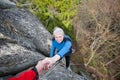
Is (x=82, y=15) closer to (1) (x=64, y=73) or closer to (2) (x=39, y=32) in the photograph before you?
(2) (x=39, y=32)

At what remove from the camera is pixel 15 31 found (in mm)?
8531

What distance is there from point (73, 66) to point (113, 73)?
1205 centimetres

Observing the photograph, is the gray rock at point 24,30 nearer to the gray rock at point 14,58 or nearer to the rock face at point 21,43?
the rock face at point 21,43

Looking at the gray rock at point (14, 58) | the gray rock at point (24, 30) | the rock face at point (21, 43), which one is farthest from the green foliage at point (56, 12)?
the gray rock at point (14, 58)

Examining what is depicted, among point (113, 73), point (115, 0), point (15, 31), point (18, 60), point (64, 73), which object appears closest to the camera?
point (18, 60)

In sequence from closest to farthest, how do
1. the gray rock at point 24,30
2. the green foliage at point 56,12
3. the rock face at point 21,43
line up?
the rock face at point 21,43 → the gray rock at point 24,30 → the green foliage at point 56,12

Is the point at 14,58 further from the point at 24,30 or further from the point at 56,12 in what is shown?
the point at 56,12

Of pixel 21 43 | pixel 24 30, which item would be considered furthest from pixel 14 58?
pixel 24 30

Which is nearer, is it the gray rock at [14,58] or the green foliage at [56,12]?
the gray rock at [14,58]

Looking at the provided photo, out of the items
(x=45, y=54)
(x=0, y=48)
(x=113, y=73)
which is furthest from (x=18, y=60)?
(x=113, y=73)

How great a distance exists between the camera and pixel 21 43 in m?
8.04

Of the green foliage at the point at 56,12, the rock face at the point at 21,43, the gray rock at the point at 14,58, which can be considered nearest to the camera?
the gray rock at the point at 14,58

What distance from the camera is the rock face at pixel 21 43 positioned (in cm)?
673

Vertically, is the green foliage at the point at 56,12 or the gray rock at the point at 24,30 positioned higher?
the gray rock at the point at 24,30
